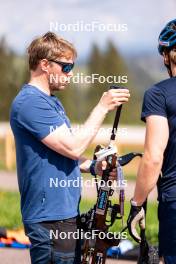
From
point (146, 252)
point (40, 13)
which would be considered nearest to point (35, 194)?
point (146, 252)

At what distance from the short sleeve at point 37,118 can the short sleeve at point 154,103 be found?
23.9 inches

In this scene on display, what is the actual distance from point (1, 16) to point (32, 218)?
3446 centimetres

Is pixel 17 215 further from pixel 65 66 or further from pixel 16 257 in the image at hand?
pixel 65 66

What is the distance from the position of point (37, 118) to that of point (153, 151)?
0.76 metres

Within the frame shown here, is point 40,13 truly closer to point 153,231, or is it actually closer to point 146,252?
point 153,231

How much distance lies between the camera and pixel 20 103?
4.25 m

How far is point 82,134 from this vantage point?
4.25 m

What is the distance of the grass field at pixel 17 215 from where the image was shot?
7.71 m

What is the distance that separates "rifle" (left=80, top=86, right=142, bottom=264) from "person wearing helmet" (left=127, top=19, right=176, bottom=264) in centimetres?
39

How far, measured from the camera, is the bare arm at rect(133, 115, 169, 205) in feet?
12.7

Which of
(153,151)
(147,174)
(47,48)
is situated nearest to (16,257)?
(47,48)
